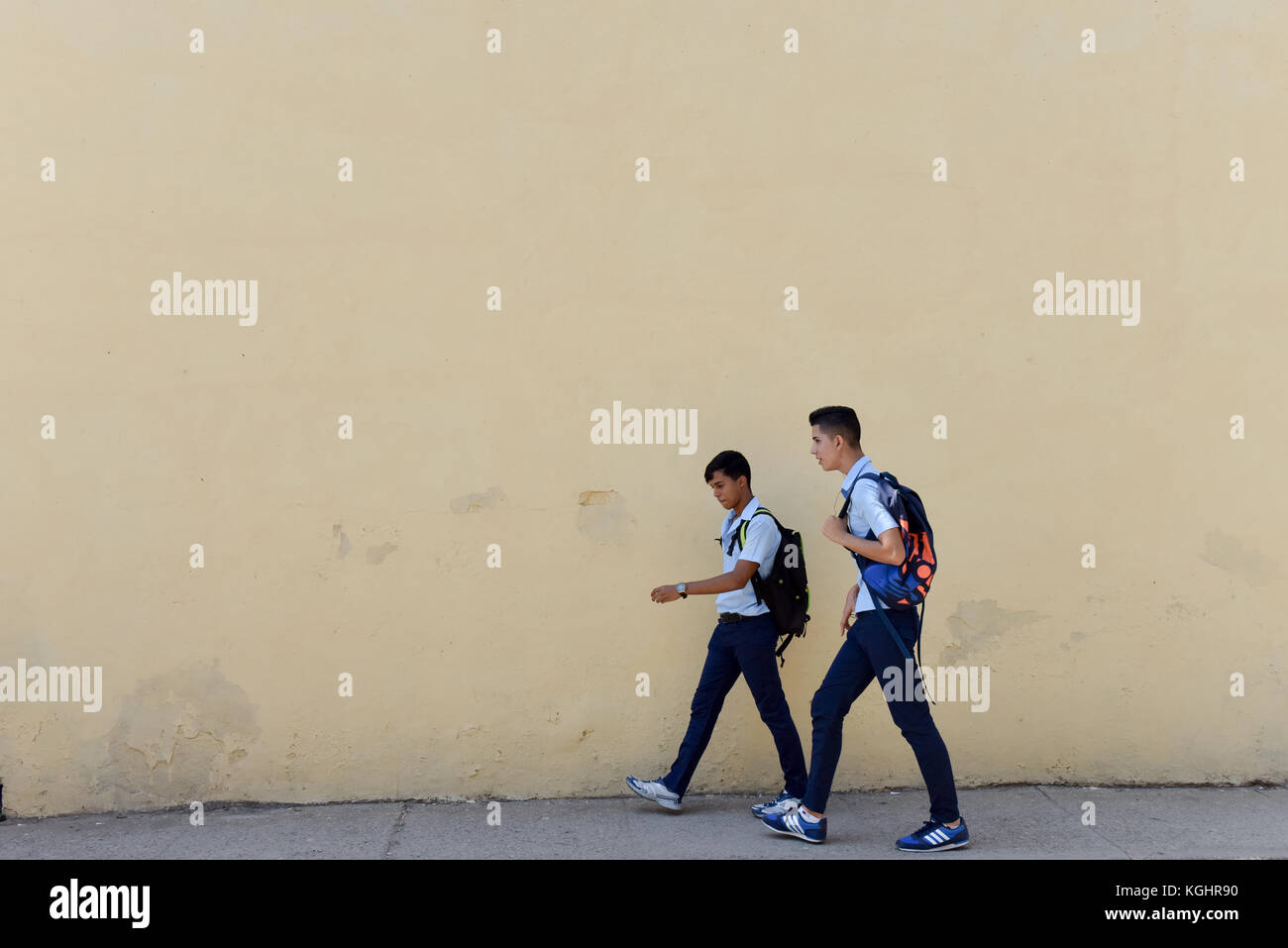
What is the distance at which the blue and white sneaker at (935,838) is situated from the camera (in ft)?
14.3

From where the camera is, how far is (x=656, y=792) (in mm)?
4895

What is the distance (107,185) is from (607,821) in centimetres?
390

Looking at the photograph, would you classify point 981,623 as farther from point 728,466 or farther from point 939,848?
point 728,466

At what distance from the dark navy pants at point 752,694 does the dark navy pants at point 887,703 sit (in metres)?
0.35

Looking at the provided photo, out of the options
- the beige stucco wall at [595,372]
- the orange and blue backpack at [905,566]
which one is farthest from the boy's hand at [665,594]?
the orange and blue backpack at [905,566]

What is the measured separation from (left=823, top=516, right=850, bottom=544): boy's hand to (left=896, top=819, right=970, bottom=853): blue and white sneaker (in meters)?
1.28

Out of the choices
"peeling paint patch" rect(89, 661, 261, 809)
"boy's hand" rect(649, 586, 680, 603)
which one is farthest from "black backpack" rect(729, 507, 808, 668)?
"peeling paint patch" rect(89, 661, 261, 809)

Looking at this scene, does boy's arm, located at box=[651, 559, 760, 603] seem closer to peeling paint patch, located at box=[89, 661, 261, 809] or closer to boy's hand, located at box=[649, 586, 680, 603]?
boy's hand, located at box=[649, 586, 680, 603]

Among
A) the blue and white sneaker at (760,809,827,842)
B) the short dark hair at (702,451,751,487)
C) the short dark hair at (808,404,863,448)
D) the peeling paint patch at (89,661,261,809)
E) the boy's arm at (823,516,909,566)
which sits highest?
the short dark hair at (808,404,863,448)

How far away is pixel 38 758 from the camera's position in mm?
5043

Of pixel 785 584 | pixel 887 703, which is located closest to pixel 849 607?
pixel 785 584

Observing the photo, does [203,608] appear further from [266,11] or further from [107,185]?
[266,11]

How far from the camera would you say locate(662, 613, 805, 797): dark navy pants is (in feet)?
15.7

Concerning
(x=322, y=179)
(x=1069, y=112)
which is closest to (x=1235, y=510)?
(x=1069, y=112)
